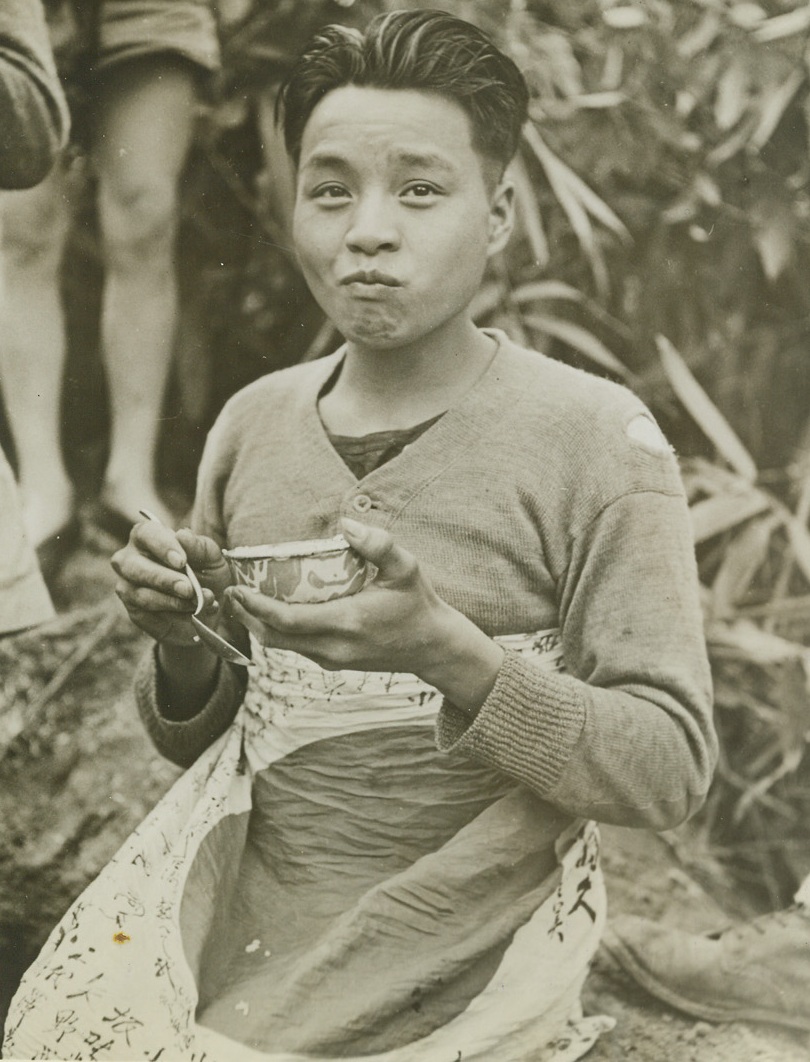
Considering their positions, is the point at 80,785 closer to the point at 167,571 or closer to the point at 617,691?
the point at 167,571

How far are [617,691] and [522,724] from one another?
5.6 inches

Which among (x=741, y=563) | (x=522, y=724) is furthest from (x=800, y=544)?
(x=522, y=724)

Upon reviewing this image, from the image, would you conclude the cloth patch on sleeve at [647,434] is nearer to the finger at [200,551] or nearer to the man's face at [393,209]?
the man's face at [393,209]

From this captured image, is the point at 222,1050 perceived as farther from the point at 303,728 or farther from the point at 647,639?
the point at 647,639

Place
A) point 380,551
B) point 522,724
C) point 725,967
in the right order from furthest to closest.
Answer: point 725,967, point 522,724, point 380,551

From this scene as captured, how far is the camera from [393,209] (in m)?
1.52

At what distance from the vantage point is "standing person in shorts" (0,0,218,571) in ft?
5.61

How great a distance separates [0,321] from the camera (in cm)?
174

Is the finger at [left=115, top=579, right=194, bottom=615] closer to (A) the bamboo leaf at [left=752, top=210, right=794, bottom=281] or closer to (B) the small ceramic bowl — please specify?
(B) the small ceramic bowl

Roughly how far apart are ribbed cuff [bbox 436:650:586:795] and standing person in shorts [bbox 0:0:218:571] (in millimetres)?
598

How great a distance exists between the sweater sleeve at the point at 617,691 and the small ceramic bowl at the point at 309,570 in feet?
0.77

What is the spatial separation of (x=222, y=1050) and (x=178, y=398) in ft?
2.98

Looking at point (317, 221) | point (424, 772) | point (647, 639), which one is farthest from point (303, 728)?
point (317, 221)

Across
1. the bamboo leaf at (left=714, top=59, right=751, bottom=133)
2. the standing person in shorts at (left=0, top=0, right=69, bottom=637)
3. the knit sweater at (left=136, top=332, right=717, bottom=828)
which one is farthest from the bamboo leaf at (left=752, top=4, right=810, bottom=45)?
the standing person in shorts at (left=0, top=0, right=69, bottom=637)
